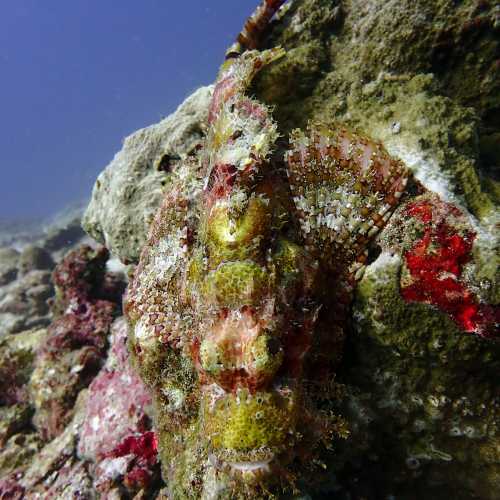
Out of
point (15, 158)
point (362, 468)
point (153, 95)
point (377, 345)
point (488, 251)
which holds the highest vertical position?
point (153, 95)

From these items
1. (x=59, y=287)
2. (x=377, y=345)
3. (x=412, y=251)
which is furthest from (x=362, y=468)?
(x=59, y=287)

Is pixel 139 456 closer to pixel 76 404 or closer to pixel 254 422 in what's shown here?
pixel 76 404

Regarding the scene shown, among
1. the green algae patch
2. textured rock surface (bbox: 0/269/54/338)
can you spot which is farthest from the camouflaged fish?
textured rock surface (bbox: 0/269/54/338)

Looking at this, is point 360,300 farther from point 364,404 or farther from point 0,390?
point 0,390

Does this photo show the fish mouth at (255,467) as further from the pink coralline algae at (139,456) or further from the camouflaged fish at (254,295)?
the pink coralline algae at (139,456)

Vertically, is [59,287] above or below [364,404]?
above

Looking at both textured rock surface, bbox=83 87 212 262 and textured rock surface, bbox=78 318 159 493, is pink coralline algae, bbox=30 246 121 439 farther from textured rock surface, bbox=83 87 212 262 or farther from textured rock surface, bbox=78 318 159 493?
textured rock surface, bbox=83 87 212 262

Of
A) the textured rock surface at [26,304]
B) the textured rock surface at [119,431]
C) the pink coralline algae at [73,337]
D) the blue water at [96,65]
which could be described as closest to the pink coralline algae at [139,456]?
the textured rock surface at [119,431]
